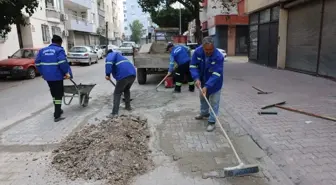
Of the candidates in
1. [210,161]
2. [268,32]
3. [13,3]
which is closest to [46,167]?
[210,161]

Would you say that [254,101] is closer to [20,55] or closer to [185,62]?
[185,62]

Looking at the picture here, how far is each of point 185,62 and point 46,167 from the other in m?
5.68

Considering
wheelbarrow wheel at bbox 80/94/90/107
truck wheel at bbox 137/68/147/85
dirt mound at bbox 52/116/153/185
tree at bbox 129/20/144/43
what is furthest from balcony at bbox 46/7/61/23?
tree at bbox 129/20/144/43

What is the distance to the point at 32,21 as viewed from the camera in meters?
22.2

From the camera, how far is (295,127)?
4957 millimetres

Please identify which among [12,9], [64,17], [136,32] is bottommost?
[12,9]

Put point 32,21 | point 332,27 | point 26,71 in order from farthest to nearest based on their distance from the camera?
point 32,21 → point 26,71 → point 332,27

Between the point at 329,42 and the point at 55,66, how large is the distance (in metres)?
9.06

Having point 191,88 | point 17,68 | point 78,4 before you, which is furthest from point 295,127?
point 78,4

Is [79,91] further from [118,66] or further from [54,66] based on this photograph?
[118,66]

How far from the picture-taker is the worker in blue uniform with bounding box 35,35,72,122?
5816mm

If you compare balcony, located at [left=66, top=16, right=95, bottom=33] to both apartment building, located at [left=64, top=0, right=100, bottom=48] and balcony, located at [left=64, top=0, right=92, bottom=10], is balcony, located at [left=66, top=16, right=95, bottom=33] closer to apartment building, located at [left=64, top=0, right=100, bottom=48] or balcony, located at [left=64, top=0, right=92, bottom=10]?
apartment building, located at [left=64, top=0, right=100, bottom=48]

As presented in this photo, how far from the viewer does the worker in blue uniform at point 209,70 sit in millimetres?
4719

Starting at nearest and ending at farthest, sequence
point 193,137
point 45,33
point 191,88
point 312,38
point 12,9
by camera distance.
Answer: point 193,137, point 191,88, point 312,38, point 12,9, point 45,33
